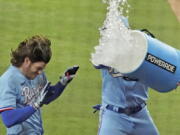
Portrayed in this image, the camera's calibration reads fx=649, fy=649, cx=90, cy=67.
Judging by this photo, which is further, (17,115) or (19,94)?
(19,94)

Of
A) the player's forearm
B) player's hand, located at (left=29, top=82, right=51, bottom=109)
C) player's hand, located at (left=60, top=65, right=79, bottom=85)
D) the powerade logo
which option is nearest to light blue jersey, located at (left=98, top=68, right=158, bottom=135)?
player's hand, located at (left=60, top=65, right=79, bottom=85)

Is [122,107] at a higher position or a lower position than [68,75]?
lower

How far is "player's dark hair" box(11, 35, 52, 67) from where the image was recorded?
12.1ft

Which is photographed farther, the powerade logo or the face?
the face

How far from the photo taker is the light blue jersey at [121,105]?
12.4ft

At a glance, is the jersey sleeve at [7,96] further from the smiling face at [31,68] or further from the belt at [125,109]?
the belt at [125,109]

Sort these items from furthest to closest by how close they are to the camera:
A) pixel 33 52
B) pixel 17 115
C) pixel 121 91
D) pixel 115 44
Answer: pixel 121 91 < pixel 33 52 < pixel 17 115 < pixel 115 44

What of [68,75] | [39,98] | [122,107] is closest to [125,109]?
[122,107]

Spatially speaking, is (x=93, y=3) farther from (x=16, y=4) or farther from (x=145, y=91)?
(x=145, y=91)

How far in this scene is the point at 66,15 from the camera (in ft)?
23.8

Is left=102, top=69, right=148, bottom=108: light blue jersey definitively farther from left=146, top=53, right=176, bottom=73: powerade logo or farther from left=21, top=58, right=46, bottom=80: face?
left=146, top=53, right=176, bottom=73: powerade logo

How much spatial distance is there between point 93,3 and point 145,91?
3724 mm

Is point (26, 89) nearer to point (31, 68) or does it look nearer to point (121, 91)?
point (31, 68)

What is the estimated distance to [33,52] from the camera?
12.0 feet
